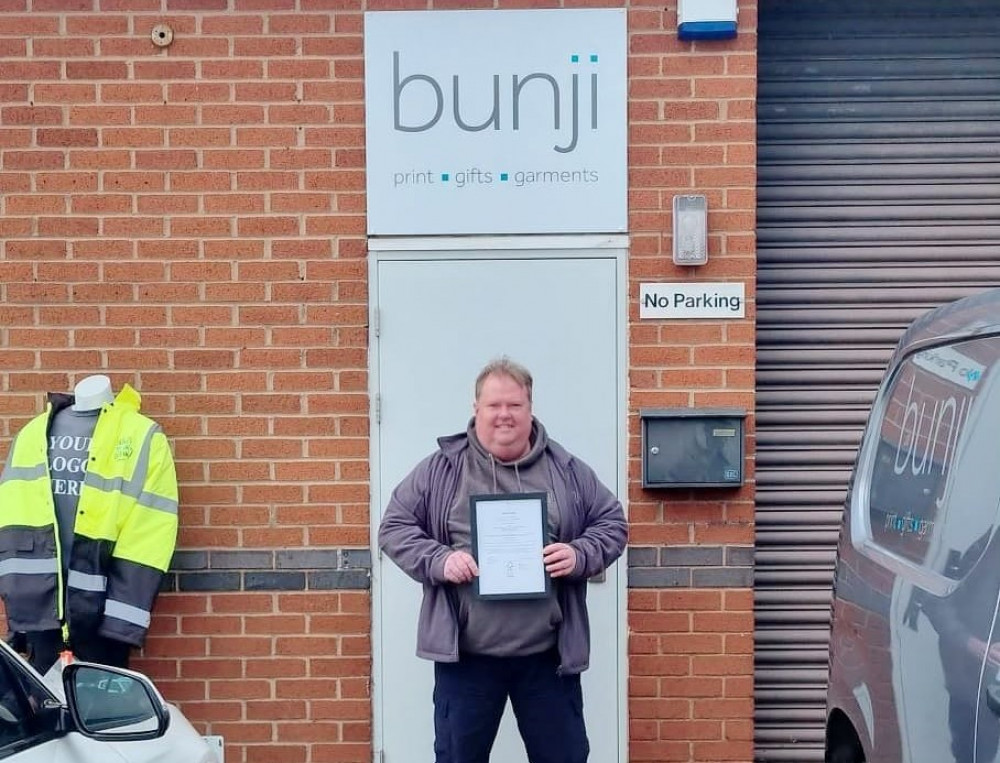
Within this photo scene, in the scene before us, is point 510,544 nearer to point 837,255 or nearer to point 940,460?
point 940,460

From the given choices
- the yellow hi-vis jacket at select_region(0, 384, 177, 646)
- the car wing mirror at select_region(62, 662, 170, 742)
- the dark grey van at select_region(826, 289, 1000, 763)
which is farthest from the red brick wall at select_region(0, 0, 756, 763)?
the car wing mirror at select_region(62, 662, 170, 742)

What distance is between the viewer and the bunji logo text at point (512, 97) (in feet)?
18.0

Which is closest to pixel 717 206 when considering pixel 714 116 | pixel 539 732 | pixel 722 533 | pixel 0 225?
pixel 714 116

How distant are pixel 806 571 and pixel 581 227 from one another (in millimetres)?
1901

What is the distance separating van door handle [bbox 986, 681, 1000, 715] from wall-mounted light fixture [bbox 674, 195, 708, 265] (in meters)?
2.93

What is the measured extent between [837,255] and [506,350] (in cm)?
165

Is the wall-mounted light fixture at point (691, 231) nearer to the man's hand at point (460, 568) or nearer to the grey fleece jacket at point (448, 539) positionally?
the grey fleece jacket at point (448, 539)

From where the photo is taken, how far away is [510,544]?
14.2 ft

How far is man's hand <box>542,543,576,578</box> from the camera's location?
433 centimetres

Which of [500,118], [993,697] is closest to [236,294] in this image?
[500,118]

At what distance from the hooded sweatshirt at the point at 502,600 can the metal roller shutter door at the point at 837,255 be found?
1.78 m

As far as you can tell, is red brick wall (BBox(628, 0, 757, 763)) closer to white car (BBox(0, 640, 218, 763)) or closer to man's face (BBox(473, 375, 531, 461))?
man's face (BBox(473, 375, 531, 461))

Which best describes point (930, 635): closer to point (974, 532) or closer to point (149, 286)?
point (974, 532)

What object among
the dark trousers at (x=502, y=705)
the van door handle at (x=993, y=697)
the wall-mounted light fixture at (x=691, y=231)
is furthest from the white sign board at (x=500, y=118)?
the van door handle at (x=993, y=697)
